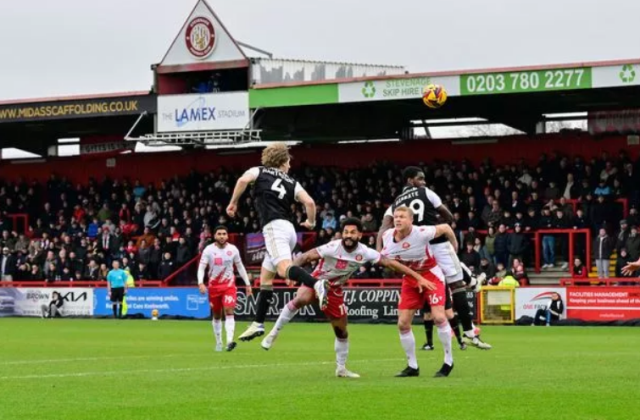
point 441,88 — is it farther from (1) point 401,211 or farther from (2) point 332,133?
(1) point 401,211

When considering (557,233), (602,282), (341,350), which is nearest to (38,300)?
(557,233)

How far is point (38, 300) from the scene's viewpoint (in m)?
45.7

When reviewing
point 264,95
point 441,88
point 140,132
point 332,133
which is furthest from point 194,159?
point 441,88

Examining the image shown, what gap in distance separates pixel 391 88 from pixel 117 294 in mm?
10585

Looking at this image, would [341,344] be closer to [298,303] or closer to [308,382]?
[298,303]

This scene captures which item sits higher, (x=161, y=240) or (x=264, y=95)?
(x=264, y=95)

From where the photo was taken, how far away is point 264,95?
1710 inches

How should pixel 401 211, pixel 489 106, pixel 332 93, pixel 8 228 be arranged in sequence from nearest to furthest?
pixel 401 211
pixel 332 93
pixel 489 106
pixel 8 228

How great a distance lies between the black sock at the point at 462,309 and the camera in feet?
65.3

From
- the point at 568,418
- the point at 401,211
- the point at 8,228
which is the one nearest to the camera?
the point at 568,418

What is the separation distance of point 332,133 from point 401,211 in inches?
1329

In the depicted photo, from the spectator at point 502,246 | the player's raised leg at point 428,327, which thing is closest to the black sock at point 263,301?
the player's raised leg at point 428,327

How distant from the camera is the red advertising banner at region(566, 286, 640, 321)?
34250mm

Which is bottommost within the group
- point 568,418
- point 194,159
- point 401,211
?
point 568,418
